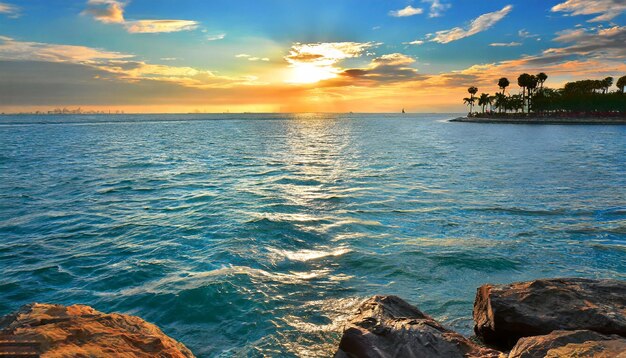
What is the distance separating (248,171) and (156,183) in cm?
743

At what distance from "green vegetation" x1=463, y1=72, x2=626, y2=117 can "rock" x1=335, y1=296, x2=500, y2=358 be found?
169542mm

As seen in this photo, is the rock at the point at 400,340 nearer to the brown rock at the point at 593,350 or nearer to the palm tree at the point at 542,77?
the brown rock at the point at 593,350

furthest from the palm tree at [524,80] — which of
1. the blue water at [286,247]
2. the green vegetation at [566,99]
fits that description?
the blue water at [286,247]

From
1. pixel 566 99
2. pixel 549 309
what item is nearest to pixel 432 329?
pixel 549 309

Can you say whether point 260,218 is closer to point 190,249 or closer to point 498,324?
point 190,249

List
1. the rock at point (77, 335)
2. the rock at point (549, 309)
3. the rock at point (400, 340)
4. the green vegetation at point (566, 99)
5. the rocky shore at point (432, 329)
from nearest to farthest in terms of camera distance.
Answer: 1. the rock at point (77, 335)
2. the rocky shore at point (432, 329)
3. the rock at point (400, 340)
4. the rock at point (549, 309)
5. the green vegetation at point (566, 99)

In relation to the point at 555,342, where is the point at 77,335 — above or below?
above

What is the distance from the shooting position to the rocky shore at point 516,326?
4.59 meters

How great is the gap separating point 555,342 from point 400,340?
182 cm

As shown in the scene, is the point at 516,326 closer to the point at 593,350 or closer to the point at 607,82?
the point at 593,350

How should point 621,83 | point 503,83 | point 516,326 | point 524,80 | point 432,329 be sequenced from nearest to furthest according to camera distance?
point 432,329 < point 516,326 < point 621,83 < point 524,80 < point 503,83

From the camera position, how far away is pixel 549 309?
5.97 m

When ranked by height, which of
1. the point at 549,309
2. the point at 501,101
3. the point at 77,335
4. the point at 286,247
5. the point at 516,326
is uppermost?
the point at 501,101

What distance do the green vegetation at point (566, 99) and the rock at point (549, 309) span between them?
166922 mm
